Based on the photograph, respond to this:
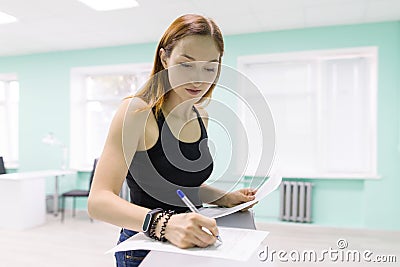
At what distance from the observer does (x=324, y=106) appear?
14.9 ft

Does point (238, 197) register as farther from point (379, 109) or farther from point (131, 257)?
point (379, 109)

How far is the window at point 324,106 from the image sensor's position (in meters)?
4.38

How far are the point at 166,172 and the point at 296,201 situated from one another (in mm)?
4043

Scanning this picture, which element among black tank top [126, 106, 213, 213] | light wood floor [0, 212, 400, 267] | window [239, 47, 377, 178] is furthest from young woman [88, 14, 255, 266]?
window [239, 47, 377, 178]

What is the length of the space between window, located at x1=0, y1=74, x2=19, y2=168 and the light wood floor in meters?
1.88

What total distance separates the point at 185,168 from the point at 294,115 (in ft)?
13.5

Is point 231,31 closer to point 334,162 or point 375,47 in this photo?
point 375,47

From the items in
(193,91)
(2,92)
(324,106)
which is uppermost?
(2,92)

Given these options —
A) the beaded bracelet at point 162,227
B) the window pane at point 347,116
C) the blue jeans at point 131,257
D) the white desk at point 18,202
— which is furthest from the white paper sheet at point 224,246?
the white desk at point 18,202

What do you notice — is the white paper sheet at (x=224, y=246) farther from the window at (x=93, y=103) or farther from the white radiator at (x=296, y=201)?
the window at (x=93, y=103)

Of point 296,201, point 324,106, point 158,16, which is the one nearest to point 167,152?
point 158,16

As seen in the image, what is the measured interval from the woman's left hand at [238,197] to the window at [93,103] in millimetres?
4800

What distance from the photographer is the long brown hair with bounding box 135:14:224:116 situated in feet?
2.02

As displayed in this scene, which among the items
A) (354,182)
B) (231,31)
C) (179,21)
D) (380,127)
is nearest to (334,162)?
(354,182)
